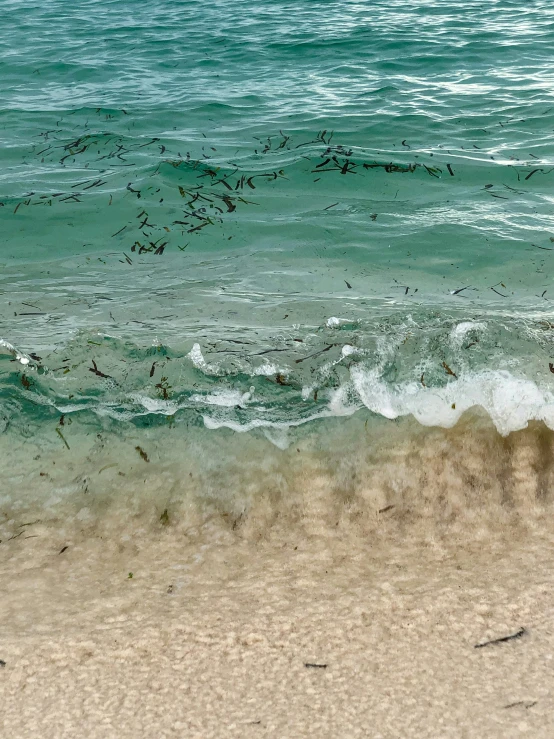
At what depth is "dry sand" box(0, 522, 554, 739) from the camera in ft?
5.81

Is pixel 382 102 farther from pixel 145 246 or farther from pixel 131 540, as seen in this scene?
pixel 131 540

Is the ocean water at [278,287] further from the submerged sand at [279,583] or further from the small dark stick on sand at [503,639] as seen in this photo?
the small dark stick on sand at [503,639]

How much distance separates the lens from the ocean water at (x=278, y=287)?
2.83m

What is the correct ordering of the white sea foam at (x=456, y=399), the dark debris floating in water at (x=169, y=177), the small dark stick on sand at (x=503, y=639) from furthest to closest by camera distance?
the dark debris floating in water at (x=169, y=177) → the white sea foam at (x=456, y=399) → the small dark stick on sand at (x=503, y=639)

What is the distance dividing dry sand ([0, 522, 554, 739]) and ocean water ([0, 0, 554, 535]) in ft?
0.79

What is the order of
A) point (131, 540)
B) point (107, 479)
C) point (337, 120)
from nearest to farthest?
point (131, 540) < point (107, 479) < point (337, 120)

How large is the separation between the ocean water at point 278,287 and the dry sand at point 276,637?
241mm

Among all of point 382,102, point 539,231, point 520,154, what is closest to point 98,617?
point 539,231

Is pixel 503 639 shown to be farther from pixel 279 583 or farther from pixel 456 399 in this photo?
pixel 456 399

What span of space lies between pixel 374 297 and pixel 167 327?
121cm

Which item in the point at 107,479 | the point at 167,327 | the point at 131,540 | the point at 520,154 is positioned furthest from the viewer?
the point at 520,154

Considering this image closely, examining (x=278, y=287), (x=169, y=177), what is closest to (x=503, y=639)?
(x=278, y=287)

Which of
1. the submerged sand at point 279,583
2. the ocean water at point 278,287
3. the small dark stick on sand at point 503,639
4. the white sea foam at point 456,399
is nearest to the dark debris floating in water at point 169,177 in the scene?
the ocean water at point 278,287

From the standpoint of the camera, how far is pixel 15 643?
202 centimetres
